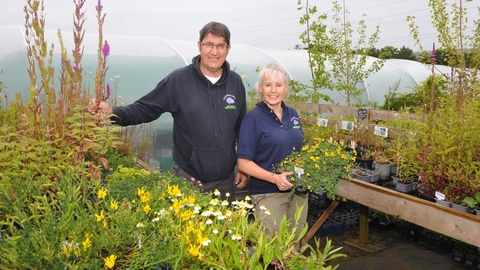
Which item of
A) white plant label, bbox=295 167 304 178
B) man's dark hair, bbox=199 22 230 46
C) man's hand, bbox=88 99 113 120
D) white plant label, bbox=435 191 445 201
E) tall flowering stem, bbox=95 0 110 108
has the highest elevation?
man's dark hair, bbox=199 22 230 46

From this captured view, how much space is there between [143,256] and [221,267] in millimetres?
270

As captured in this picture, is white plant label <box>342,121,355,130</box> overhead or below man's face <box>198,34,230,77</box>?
below

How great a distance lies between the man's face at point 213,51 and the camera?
283 cm

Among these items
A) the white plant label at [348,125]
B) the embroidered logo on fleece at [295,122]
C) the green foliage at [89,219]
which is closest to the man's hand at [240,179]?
the embroidered logo on fleece at [295,122]

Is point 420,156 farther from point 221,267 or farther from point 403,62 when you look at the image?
point 403,62

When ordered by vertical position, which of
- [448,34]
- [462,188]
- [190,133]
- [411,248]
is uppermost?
[448,34]

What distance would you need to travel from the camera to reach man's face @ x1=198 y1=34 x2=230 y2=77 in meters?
2.83

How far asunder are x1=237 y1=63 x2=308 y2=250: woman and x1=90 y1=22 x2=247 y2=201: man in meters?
0.21

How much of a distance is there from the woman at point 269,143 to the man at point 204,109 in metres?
Answer: 0.21

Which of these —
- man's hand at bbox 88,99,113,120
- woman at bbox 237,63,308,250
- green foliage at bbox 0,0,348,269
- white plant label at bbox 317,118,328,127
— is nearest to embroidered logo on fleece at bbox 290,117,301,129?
woman at bbox 237,63,308,250

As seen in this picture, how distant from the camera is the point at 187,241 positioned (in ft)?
4.69

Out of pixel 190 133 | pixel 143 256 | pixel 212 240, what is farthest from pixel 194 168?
pixel 143 256

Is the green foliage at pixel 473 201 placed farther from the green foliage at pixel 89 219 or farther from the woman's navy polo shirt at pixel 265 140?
the green foliage at pixel 89 219

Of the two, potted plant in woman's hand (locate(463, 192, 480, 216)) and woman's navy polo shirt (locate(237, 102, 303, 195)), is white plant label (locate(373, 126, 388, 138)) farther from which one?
woman's navy polo shirt (locate(237, 102, 303, 195))
